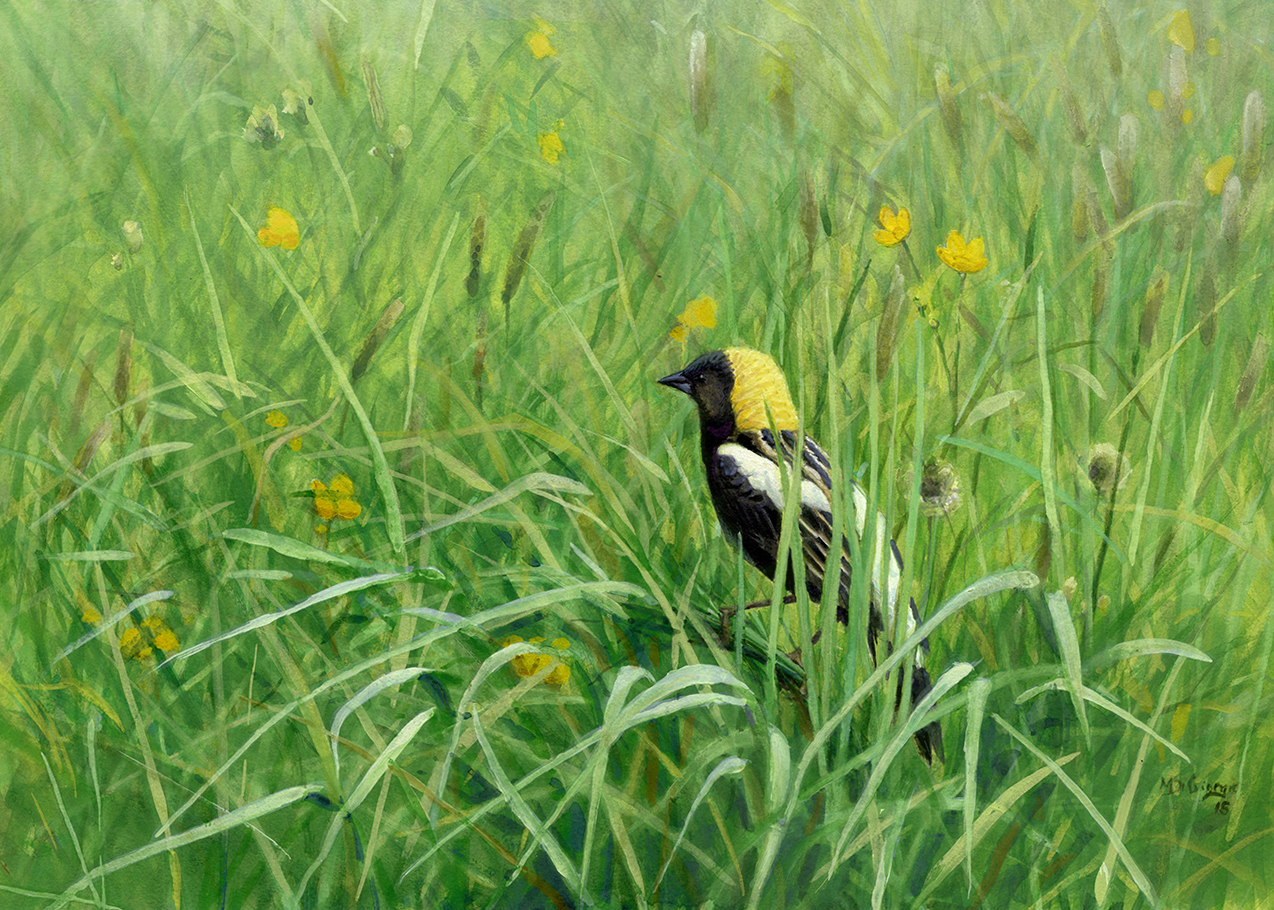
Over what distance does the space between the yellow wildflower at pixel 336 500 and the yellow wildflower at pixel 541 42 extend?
1.41 meters

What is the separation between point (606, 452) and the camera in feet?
6.43

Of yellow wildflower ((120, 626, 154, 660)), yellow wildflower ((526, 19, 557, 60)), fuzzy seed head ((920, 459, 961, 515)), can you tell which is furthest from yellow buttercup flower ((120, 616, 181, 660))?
yellow wildflower ((526, 19, 557, 60))

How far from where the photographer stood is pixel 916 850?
1494 mm

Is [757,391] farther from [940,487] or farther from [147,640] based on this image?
[147,640]

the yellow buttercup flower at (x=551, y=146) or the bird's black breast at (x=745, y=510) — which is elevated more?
the yellow buttercup flower at (x=551, y=146)

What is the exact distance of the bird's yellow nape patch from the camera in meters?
1.94

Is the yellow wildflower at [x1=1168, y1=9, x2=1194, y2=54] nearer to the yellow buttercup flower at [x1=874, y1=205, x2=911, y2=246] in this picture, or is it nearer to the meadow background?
the meadow background

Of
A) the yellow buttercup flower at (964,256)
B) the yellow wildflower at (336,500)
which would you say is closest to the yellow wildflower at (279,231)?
the yellow wildflower at (336,500)

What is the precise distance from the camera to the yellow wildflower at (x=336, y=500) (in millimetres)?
1869

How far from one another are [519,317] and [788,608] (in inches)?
32.4

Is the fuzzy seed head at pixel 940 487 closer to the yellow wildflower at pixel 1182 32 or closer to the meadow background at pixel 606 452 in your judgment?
the meadow background at pixel 606 452

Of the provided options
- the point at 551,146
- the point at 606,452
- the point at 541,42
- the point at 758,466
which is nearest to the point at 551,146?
the point at 551,146
